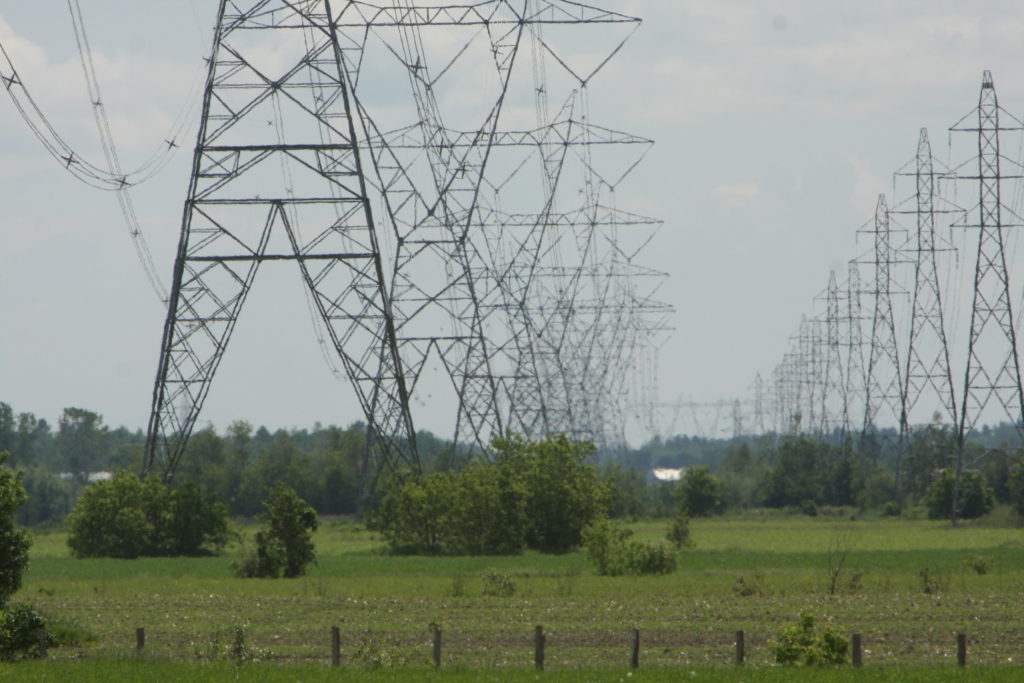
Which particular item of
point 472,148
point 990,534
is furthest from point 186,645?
point 990,534

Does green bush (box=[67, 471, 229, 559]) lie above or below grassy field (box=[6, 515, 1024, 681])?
above

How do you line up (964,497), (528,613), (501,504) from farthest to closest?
(964,497) < (501,504) < (528,613)

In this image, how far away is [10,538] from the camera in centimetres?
3125

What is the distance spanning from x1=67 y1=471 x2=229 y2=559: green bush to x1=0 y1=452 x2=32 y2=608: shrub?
104 feet

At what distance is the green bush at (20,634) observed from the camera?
3030 centimetres

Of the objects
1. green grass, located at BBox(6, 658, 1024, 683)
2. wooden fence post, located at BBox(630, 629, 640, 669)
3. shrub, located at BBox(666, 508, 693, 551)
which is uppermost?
shrub, located at BBox(666, 508, 693, 551)

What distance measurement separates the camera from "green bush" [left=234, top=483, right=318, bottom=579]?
54.0 metres

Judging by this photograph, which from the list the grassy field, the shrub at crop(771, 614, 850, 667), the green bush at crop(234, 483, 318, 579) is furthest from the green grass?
the green bush at crop(234, 483, 318, 579)

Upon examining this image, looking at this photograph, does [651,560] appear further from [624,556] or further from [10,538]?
[10,538]

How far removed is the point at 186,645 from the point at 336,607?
9.95 m

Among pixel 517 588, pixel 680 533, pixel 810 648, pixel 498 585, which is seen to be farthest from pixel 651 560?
pixel 810 648

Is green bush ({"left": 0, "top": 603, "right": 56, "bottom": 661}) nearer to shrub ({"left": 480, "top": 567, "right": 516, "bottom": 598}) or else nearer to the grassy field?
the grassy field

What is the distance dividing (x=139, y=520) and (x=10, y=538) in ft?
111

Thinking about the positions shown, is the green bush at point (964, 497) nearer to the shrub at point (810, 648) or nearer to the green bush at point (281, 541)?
the green bush at point (281, 541)
